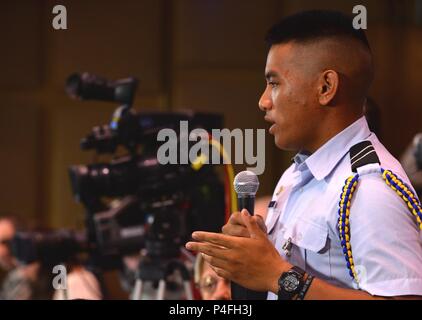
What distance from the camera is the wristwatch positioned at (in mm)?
1022

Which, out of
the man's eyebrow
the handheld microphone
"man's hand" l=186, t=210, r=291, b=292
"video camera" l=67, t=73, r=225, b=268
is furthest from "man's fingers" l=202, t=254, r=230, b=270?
"video camera" l=67, t=73, r=225, b=268

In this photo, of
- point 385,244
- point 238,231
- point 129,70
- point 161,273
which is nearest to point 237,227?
point 238,231

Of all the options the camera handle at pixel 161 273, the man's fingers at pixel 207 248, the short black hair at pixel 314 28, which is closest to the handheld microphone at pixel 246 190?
the man's fingers at pixel 207 248

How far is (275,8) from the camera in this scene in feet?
10.7

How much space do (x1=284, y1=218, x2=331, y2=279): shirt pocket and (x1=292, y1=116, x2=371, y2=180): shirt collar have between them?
0.31 feet

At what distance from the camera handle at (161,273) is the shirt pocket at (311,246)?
0.78m

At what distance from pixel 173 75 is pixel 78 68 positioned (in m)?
0.47

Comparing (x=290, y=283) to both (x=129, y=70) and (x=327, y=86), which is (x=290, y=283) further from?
(x=129, y=70)

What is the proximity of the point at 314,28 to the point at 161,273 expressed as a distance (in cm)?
95

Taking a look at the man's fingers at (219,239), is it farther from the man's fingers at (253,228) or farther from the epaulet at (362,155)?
the epaulet at (362,155)

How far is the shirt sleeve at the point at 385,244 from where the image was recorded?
97 cm

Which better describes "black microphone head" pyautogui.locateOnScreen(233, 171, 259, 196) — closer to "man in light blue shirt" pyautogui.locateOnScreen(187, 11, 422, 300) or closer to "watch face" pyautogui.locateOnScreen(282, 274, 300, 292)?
"man in light blue shirt" pyautogui.locateOnScreen(187, 11, 422, 300)

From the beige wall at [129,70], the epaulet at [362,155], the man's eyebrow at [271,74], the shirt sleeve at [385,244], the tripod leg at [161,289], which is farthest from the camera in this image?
the beige wall at [129,70]

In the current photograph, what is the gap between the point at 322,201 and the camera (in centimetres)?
113
